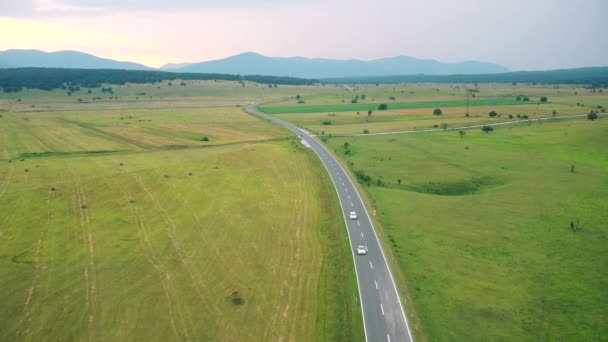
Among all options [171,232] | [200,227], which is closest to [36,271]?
[171,232]

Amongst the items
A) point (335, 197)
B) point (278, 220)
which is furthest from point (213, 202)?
point (335, 197)

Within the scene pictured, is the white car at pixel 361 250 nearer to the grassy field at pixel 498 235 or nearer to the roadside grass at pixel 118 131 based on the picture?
the grassy field at pixel 498 235

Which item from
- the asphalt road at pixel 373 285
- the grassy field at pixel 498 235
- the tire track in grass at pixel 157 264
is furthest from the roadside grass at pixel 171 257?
the grassy field at pixel 498 235

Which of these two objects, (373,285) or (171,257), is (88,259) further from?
(373,285)

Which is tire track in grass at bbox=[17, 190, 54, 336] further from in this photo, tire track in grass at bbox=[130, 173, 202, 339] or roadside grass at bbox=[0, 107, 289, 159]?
roadside grass at bbox=[0, 107, 289, 159]

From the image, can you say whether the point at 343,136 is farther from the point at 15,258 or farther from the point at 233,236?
the point at 15,258

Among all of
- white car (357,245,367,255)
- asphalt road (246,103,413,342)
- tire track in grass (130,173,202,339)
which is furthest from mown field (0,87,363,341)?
white car (357,245,367,255)
